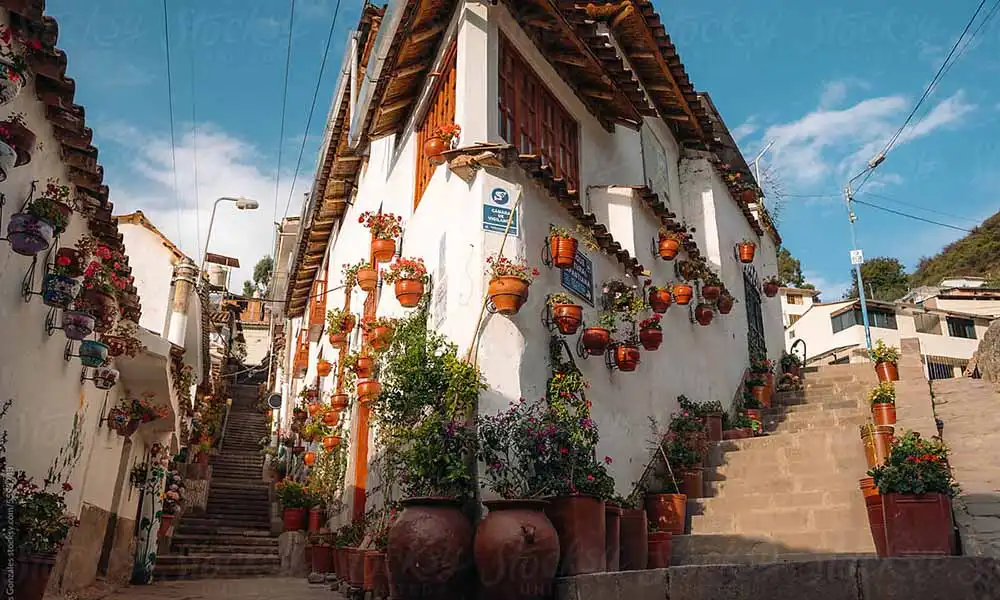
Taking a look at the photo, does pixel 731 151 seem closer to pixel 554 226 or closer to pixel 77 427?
pixel 554 226

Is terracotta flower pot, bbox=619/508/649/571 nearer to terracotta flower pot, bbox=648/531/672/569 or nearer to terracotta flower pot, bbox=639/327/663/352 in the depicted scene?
terracotta flower pot, bbox=648/531/672/569

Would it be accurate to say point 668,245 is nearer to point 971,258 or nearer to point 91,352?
point 91,352

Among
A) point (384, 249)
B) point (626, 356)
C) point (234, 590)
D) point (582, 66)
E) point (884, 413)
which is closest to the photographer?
point (626, 356)

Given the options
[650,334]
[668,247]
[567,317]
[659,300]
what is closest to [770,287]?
[668,247]

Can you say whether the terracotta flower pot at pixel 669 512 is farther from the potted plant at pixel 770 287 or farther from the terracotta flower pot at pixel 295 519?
the potted plant at pixel 770 287

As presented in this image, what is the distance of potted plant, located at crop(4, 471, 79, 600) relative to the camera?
5086mm

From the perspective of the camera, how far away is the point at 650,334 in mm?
9172

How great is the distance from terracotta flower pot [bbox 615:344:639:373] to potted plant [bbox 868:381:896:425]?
4201 mm

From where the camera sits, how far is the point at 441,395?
7133mm

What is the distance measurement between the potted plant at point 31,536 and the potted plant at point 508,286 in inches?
158

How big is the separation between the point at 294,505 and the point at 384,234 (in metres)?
6.01

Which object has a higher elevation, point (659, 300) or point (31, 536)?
point (659, 300)

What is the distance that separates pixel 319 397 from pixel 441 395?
8.60 m

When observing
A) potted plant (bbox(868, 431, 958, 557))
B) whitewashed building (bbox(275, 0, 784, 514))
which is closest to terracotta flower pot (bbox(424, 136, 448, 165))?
whitewashed building (bbox(275, 0, 784, 514))
